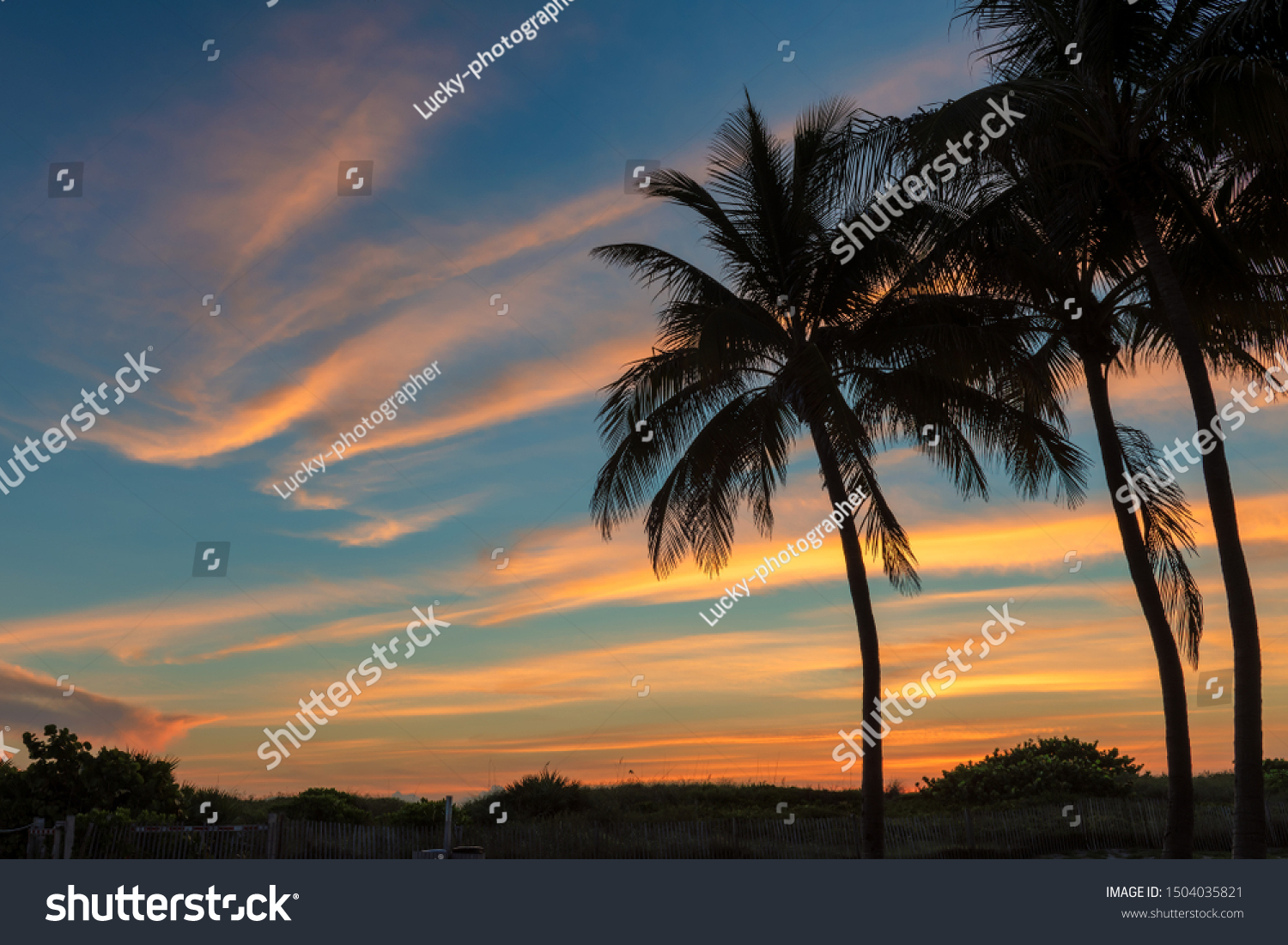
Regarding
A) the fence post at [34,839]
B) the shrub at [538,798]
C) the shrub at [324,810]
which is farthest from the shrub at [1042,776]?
the fence post at [34,839]

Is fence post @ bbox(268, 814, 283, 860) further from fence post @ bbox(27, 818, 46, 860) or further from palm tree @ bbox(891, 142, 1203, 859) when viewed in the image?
palm tree @ bbox(891, 142, 1203, 859)

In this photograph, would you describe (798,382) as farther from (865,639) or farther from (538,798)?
(538,798)

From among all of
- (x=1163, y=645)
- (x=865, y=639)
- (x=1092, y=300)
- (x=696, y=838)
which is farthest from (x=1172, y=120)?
(x=696, y=838)

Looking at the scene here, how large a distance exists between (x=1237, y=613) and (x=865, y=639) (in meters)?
6.13

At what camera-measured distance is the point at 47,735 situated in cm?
1794

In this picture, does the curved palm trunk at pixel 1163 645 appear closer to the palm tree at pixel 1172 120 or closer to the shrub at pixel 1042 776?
the palm tree at pixel 1172 120

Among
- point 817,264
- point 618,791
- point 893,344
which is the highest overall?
point 817,264

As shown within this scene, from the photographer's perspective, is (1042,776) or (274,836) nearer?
(274,836)

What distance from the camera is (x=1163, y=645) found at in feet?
45.7

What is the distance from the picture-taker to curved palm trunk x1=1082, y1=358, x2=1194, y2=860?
12.9 metres

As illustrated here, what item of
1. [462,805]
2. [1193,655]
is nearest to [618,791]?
[462,805]

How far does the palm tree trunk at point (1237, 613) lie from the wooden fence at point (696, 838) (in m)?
8.92
